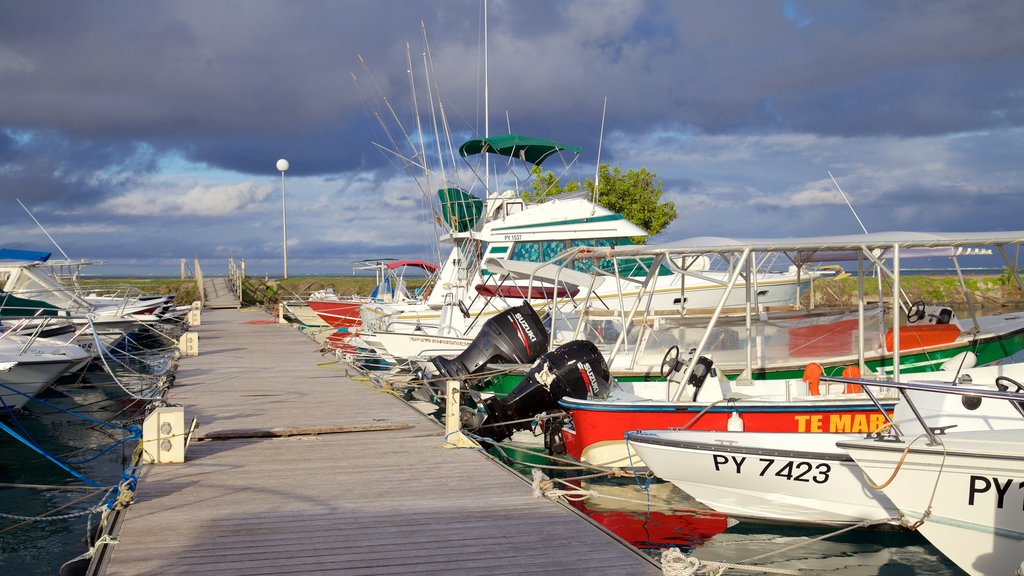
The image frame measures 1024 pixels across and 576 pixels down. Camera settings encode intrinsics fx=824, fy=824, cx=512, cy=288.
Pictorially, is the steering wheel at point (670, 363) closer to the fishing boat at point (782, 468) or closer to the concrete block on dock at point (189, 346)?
the fishing boat at point (782, 468)

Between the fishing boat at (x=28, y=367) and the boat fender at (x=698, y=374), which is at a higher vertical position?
the boat fender at (x=698, y=374)

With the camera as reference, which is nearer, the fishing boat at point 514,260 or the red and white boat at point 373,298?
the fishing boat at point 514,260

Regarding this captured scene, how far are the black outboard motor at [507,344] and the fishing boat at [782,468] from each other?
17.9 feet

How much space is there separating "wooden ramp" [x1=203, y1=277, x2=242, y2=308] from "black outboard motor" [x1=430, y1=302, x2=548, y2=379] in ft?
104

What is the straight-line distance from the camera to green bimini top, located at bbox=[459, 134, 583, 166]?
893 inches

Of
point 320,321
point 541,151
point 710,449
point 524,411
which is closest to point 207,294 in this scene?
point 320,321

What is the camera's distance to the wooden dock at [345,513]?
567 centimetres

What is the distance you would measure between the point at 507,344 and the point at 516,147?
10.3 metres

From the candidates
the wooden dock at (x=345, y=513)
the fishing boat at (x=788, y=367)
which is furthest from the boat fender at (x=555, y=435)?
the wooden dock at (x=345, y=513)

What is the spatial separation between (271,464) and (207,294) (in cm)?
4096

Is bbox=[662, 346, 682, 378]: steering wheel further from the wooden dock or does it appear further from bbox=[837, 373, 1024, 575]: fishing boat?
bbox=[837, 373, 1024, 575]: fishing boat

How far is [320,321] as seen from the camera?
3581cm

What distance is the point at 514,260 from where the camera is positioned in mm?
19953

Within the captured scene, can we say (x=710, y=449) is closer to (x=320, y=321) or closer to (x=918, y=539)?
(x=918, y=539)
